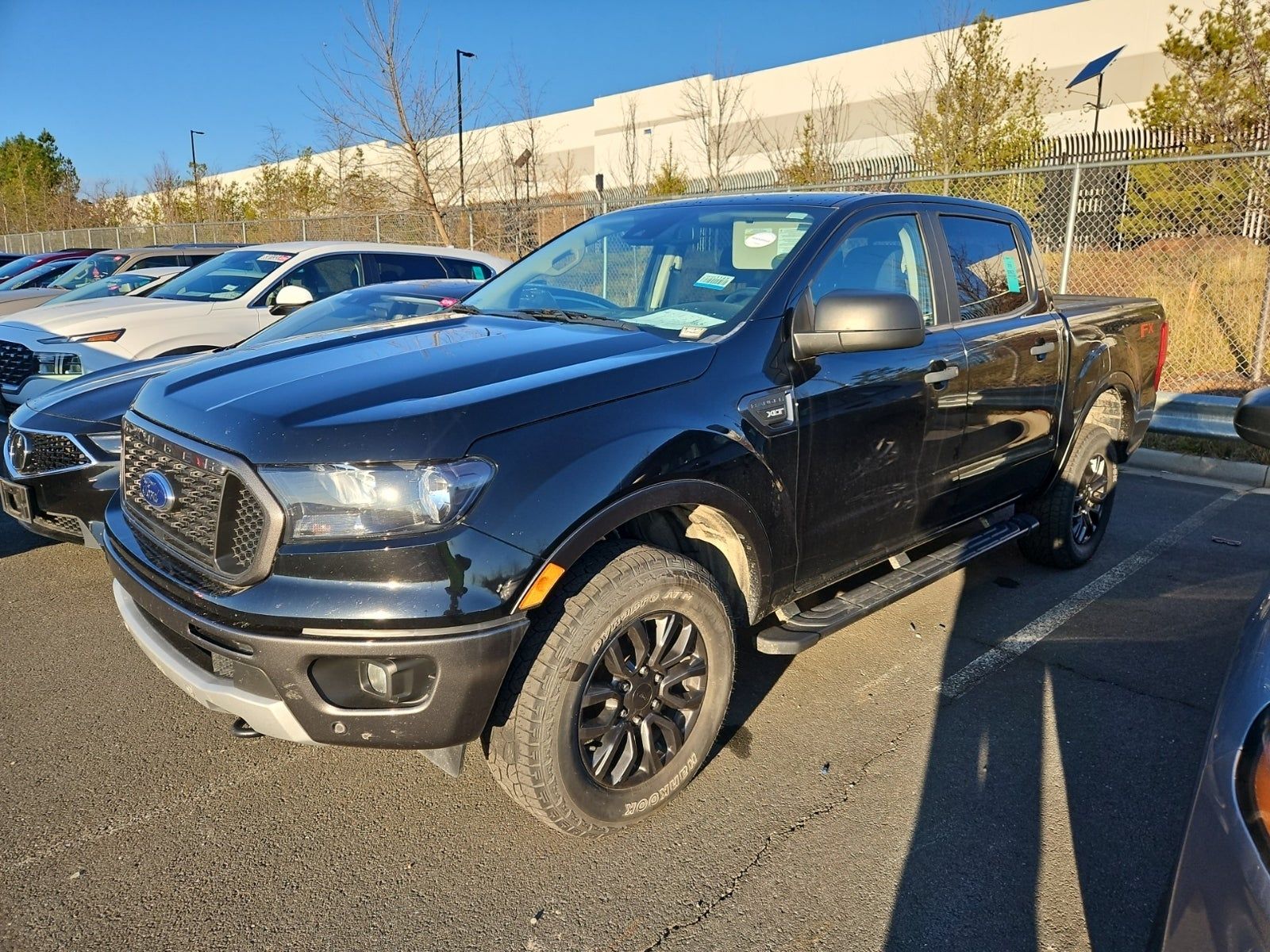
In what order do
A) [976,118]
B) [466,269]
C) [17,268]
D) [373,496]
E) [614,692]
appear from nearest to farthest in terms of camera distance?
[373,496] → [614,692] → [466,269] → [976,118] → [17,268]

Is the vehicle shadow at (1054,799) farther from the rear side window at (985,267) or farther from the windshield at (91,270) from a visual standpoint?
the windshield at (91,270)

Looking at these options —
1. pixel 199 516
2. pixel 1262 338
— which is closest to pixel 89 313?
pixel 199 516

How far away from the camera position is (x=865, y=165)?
45.1 feet

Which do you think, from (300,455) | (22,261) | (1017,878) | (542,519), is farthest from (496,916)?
(22,261)

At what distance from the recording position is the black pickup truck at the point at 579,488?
2211mm

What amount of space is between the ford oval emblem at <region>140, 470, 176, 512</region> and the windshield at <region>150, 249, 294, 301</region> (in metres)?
5.27

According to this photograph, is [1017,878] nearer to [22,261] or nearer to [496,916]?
[496,916]

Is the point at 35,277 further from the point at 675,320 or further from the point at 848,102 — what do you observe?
the point at 848,102

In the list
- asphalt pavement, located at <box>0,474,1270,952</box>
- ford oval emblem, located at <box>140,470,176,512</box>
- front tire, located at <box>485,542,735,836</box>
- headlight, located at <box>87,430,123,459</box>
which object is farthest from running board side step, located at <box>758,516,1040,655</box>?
headlight, located at <box>87,430,123,459</box>

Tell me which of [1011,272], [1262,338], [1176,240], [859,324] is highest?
[1176,240]

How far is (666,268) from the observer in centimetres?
348

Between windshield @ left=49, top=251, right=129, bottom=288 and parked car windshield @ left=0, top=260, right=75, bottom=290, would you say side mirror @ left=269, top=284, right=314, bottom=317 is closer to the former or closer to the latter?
windshield @ left=49, top=251, right=129, bottom=288

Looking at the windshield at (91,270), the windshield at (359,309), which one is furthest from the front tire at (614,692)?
the windshield at (91,270)

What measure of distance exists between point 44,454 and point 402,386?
2732mm
